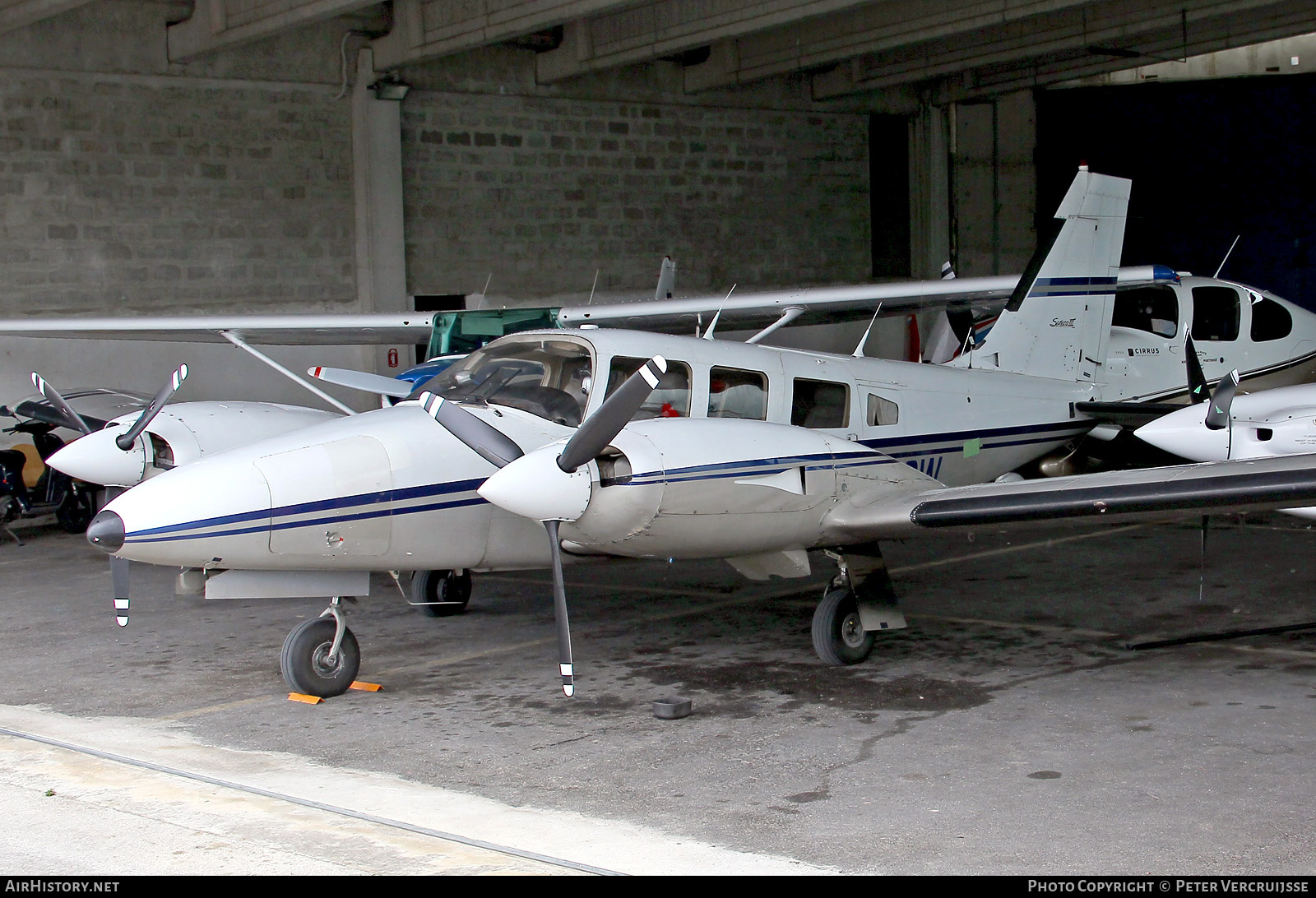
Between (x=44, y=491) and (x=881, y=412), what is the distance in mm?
10104

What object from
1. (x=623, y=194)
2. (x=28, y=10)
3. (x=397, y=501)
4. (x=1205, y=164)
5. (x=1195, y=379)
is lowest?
(x=397, y=501)

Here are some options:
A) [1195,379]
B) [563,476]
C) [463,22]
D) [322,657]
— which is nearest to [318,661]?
[322,657]

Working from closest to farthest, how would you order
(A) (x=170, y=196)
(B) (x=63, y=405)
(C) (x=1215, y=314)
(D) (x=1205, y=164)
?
(B) (x=63, y=405)
(C) (x=1215, y=314)
(A) (x=170, y=196)
(D) (x=1205, y=164)

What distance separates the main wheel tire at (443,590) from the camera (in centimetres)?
1022

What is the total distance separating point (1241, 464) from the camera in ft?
24.6

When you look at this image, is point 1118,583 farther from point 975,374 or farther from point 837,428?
point 837,428

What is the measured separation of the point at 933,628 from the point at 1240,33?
16.1m

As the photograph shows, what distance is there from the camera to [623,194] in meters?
23.5

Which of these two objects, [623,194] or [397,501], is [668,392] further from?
[623,194]

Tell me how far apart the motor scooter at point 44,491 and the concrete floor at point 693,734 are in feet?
11.0

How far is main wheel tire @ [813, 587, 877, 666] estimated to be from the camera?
8.30 metres

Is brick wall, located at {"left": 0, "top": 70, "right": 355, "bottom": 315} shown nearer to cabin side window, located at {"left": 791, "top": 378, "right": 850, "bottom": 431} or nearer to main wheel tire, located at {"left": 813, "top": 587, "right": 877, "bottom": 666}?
cabin side window, located at {"left": 791, "top": 378, "right": 850, "bottom": 431}

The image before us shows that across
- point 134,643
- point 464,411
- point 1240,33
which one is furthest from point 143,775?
point 1240,33

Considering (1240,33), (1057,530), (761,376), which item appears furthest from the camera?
(1240,33)
